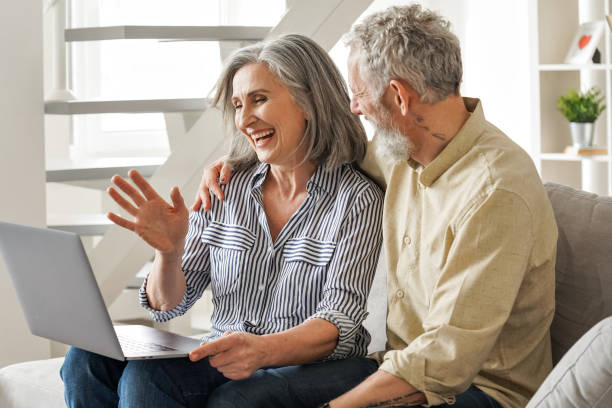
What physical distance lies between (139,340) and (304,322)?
34 cm

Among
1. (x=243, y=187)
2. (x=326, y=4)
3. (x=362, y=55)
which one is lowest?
(x=243, y=187)

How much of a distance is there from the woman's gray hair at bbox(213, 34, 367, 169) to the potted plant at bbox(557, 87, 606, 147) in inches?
99.7

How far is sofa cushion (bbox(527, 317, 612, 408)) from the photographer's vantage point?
130cm

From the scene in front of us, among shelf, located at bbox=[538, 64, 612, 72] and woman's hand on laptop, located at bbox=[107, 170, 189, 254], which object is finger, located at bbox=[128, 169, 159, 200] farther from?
shelf, located at bbox=[538, 64, 612, 72]

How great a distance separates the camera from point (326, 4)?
9.99 feet

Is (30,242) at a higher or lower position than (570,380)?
higher

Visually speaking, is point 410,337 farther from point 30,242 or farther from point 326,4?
point 326,4

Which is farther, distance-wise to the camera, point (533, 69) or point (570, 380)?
point (533, 69)

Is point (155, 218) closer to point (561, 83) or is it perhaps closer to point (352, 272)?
point (352, 272)

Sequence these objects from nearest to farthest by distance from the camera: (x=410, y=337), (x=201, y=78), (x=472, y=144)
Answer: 1. (x=472, y=144)
2. (x=410, y=337)
3. (x=201, y=78)

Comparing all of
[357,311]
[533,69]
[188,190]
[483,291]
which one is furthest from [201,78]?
[483,291]

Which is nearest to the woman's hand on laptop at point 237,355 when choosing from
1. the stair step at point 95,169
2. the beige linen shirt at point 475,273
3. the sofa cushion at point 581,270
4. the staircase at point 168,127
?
the beige linen shirt at point 475,273

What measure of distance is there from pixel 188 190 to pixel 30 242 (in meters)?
1.45

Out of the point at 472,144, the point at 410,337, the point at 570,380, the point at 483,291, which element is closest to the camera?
the point at 570,380
